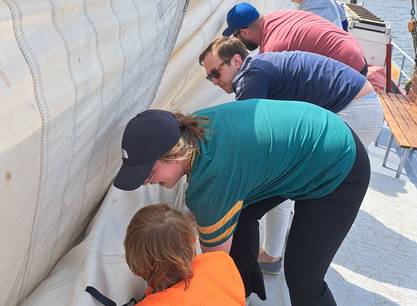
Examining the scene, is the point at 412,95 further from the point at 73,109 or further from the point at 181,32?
the point at 73,109

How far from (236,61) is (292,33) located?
0.51 metres

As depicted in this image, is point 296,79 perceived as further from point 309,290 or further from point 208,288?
point 208,288

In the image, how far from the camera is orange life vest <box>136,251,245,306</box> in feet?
3.85

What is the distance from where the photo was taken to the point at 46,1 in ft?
3.41

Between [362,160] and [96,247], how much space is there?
2.69ft

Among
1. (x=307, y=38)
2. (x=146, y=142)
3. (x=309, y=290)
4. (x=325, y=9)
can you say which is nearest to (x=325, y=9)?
(x=325, y=9)

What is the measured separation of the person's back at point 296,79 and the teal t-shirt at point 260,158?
312 millimetres

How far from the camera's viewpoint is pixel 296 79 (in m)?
1.80

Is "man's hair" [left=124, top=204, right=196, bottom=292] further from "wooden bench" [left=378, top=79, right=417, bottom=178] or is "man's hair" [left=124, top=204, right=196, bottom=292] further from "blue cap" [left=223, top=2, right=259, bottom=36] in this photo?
"wooden bench" [left=378, top=79, right=417, bottom=178]

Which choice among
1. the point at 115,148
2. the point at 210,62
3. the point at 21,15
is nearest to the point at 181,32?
the point at 210,62

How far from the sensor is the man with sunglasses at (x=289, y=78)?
1.76 metres

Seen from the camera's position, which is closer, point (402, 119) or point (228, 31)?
point (228, 31)

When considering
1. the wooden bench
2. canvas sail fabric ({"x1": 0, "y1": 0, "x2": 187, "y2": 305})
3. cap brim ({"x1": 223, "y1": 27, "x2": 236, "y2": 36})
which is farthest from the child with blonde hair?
the wooden bench

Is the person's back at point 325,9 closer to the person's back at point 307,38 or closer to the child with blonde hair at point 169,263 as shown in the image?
the person's back at point 307,38
